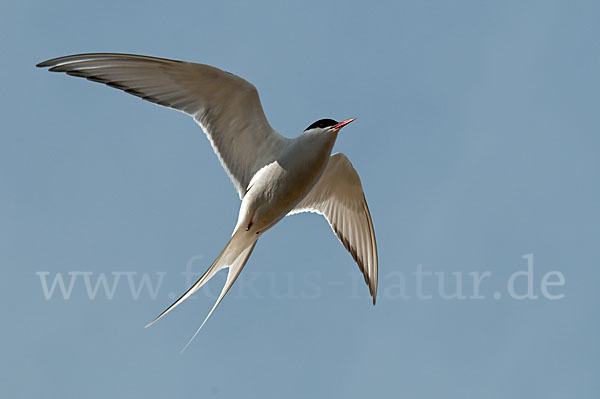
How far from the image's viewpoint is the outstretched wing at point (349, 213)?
347 inches

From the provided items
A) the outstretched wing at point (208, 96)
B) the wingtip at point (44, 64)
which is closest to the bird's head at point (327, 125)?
the outstretched wing at point (208, 96)

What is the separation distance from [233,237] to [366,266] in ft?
6.16

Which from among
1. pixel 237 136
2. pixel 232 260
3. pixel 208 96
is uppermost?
pixel 208 96

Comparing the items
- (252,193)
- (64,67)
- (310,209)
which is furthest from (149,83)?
(310,209)

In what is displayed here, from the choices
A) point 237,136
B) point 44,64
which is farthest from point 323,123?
point 44,64

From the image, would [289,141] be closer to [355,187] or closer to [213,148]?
[213,148]

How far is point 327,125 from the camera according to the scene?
7477mm

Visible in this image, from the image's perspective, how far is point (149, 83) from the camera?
7.33 metres

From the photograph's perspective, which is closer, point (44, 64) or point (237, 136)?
point (44, 64)

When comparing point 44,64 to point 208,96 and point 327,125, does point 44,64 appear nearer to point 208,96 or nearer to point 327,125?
point 208,96

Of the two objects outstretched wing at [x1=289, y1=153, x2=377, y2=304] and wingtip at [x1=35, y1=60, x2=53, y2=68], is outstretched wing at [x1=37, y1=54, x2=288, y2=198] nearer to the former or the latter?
wingtip at [x1=35, y1=60, x2=53, y2=68]

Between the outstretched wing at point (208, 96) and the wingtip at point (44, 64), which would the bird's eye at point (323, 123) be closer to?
the outstretched wing at point (208, 96)

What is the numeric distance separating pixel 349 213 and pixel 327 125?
A: 1765 millimetres

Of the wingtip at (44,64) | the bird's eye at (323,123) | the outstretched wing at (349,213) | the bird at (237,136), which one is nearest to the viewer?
the wingtip at (44,64)
